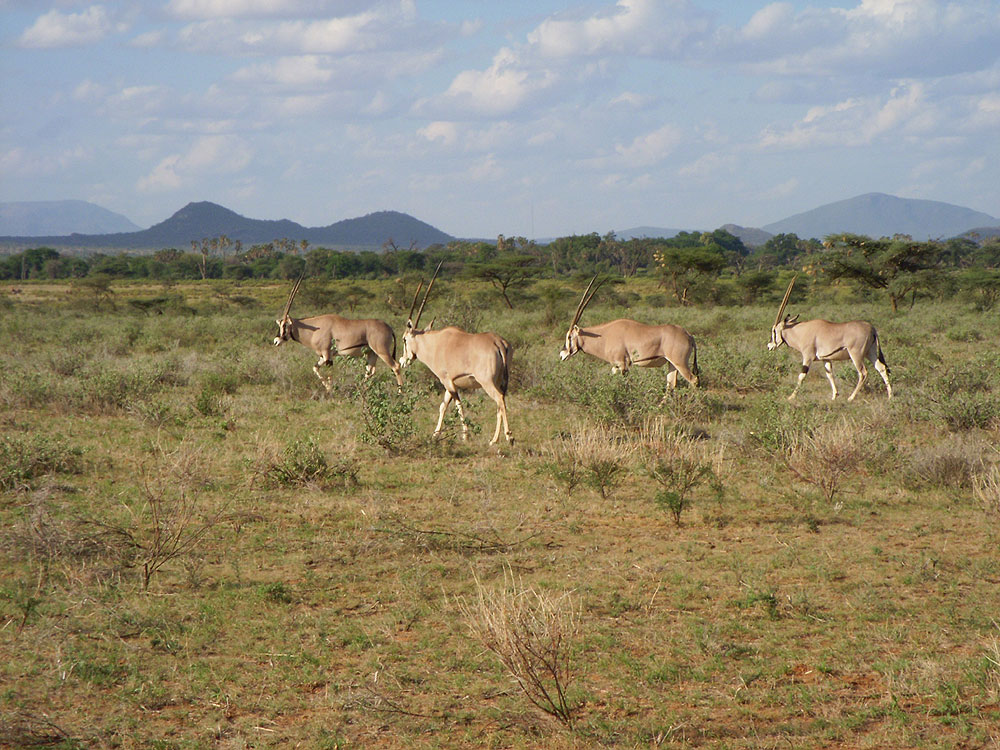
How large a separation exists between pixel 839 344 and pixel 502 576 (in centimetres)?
1090

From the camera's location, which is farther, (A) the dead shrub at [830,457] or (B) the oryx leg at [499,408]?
(B) the oryx leg at [499,408]

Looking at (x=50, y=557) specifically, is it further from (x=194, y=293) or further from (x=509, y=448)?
(x=194, y=293)

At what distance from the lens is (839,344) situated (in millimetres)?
15484

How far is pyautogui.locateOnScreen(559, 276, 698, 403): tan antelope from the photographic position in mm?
14266

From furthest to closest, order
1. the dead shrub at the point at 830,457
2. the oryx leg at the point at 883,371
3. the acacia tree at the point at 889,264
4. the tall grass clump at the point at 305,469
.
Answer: the acacia tree at the point at 889,264
the oryx leg at the point at 883,371
the tall grass clump at the point at 305,469
the dead shrub at the point at 830,457

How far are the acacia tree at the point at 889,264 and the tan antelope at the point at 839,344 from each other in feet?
64.5

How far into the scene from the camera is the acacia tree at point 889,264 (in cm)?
3359

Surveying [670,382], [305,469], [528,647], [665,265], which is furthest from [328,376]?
[665,265]

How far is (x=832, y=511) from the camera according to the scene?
816 centimetres

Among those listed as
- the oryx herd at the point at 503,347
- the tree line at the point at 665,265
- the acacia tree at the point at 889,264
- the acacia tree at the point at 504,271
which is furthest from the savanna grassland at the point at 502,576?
the acacia tree at the point at 504,271

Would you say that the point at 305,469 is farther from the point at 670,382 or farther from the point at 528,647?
the point at 670,382

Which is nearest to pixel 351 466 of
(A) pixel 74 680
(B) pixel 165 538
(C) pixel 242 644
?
(B) pixel 165 538

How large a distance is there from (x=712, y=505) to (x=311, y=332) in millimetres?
10126

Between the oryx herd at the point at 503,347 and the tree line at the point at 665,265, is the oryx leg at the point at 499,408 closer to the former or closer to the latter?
the oryx herd at the point at 503,347
